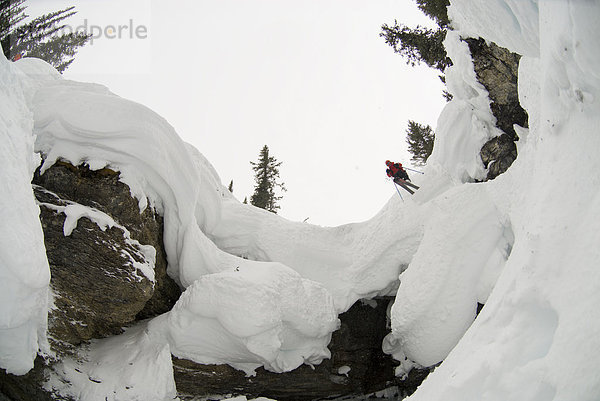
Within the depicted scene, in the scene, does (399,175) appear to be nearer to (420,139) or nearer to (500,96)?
(500,96)

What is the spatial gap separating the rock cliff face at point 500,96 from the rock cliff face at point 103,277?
23.6 ft

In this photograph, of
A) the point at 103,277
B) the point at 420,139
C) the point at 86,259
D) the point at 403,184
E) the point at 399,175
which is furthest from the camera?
the point at 420,139

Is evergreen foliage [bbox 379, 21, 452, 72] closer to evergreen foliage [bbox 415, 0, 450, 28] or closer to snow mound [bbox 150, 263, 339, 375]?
evergreen foliage [bbox 415, 0, 450, 28]

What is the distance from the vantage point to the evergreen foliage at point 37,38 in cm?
1694

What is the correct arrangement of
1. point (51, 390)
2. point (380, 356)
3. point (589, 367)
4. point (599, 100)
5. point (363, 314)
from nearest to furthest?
point (589, 367), point (599, 100), point (51, 390), point (380, 356), point (363, 314)

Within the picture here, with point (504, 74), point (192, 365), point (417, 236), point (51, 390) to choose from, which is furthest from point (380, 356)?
point (504, 74)

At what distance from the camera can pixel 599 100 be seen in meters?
3.96

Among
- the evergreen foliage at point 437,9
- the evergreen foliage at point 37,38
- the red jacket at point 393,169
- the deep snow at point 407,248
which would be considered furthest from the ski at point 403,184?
the evergreen foliage at point 37,38

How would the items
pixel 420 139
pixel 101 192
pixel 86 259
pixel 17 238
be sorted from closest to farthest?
pixel 17 238 → pixel 86 259 → pixel 101 192 → pixel 420 139

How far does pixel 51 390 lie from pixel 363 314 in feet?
24.6

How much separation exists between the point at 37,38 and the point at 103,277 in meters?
17.4

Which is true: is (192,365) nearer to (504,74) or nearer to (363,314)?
(363,314)

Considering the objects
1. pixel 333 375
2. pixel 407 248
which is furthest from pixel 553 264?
pixel 333 375

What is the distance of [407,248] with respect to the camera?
10.9 meters
